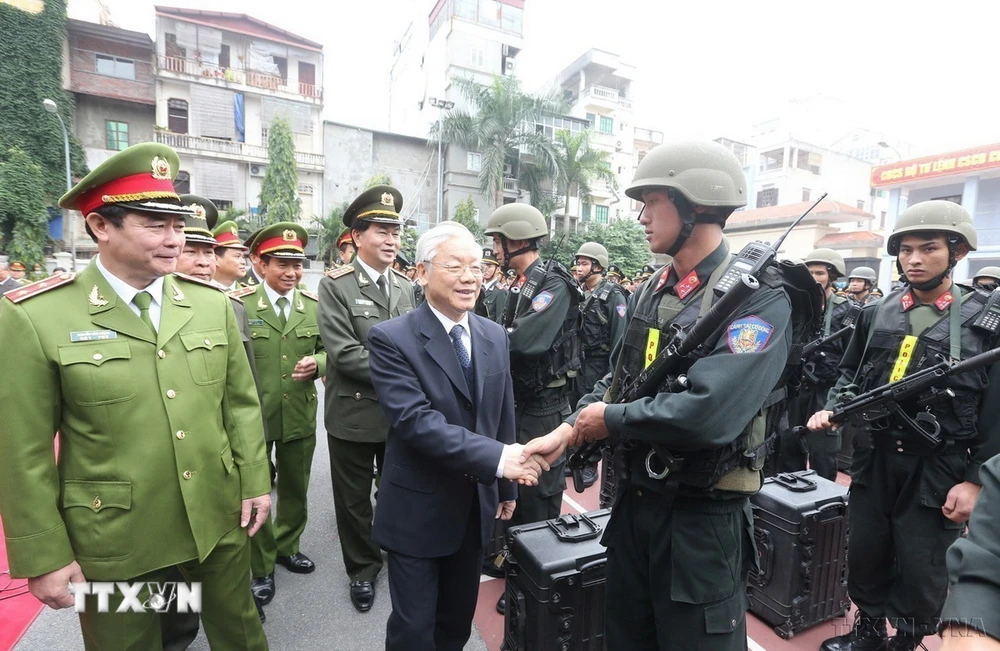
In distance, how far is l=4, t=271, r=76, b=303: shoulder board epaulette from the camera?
180cm

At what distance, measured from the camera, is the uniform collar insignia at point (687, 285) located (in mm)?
2080

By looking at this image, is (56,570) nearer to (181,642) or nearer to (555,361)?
(181,642)

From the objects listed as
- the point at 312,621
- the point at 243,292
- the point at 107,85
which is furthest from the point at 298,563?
the point at 107,85

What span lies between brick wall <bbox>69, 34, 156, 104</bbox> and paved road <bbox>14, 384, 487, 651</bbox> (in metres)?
31.4

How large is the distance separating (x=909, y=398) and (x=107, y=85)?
3489 cm

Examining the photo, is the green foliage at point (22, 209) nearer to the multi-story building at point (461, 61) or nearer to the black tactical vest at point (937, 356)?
the multi-story building at point (461, 61)

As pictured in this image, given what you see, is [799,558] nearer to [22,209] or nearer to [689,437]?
[689,437]

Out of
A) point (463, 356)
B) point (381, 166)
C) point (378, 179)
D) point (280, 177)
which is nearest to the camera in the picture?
point (463, 356)

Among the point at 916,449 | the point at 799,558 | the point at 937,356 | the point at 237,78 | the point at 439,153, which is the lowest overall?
the point at 799,558

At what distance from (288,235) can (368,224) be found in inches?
32.6

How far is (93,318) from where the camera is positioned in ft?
6.15

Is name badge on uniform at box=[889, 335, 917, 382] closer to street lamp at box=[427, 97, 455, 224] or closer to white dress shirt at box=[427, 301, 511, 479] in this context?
white dress shirt at box=[427, 301, 511, 479]

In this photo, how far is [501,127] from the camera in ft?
88.8

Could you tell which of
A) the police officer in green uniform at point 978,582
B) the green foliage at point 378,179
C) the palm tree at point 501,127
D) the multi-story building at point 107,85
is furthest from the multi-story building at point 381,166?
the police officer in green uniform at point 978,582
